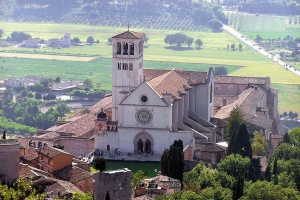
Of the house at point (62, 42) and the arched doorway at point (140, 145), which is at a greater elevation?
the house at point (62, 42)

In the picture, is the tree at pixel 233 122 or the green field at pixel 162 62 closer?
the tree at pixel 233 122

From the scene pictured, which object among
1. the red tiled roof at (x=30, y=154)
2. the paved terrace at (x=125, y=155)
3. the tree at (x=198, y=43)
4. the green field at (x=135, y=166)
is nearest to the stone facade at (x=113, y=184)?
the red tiled roof at (x=30, y=154)

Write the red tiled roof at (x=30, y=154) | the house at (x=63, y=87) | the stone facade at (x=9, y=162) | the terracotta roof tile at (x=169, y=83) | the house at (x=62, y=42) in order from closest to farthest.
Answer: the stone facade at (x=9, y=162), the red tiled roof at (x=30, y=154), the terracotta roof tile at (x=169, y=83), the house at (x=63, y=87), the house at (x=62, y=42)

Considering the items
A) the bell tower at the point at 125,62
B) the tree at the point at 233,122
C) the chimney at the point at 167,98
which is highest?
the bell tower at the point at 125,62

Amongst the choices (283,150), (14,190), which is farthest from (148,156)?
(14,190)

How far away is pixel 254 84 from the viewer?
261ft

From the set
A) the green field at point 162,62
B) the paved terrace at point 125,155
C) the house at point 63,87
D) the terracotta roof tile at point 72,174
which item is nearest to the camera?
the terracotta roof tile at point 72,174

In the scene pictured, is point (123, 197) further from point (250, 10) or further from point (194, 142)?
point (250, 10)

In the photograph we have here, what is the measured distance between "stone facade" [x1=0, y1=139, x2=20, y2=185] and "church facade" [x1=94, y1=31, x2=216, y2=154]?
16.0 meters

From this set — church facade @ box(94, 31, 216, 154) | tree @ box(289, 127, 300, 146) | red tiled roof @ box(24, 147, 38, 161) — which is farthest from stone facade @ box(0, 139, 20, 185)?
tree @ box(289, 127, 300, 146)

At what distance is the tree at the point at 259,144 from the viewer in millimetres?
64812

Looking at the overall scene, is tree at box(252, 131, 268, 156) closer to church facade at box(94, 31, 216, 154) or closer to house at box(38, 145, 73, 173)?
church facade at box(94, 31, 216, 154)

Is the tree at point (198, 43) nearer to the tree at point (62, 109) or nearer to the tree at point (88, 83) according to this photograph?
the tree at point (88, 83)

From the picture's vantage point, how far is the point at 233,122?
216 feet
